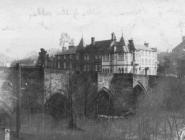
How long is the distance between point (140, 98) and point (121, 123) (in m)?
7.25

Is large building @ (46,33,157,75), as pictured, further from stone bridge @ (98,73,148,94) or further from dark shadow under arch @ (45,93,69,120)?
dark shadow under arch @ (45,93,69,120)

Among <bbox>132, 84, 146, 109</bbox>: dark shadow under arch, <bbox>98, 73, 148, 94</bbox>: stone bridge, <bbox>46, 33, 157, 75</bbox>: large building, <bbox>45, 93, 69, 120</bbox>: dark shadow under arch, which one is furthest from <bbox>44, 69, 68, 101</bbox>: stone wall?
<bbox>46, 33, 157, 75</bbox>: large building

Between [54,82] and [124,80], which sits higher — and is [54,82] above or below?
below

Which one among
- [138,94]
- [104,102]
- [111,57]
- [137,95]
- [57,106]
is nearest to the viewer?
[57,106]

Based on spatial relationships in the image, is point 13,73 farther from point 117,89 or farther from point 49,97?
point 117,89

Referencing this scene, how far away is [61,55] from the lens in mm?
69938

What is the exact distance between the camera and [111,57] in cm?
6238

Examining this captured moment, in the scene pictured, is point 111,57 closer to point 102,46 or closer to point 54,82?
point 102,46

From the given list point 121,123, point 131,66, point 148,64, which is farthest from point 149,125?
point 148,64

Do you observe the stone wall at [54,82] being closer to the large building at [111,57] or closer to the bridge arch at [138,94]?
the bridge arch at [138,94]

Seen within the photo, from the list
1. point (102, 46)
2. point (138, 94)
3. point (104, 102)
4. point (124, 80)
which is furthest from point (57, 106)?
point (102, 46)

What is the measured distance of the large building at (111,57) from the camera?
202 feet

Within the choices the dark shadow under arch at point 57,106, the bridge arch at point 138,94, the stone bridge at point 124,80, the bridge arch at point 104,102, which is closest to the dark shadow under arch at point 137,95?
the bridge arch at point 138,94

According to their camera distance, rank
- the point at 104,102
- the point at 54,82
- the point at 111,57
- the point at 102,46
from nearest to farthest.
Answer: the point at 54,82 < the point at 104,102 < the point at 111,57 < the point at 102,46
